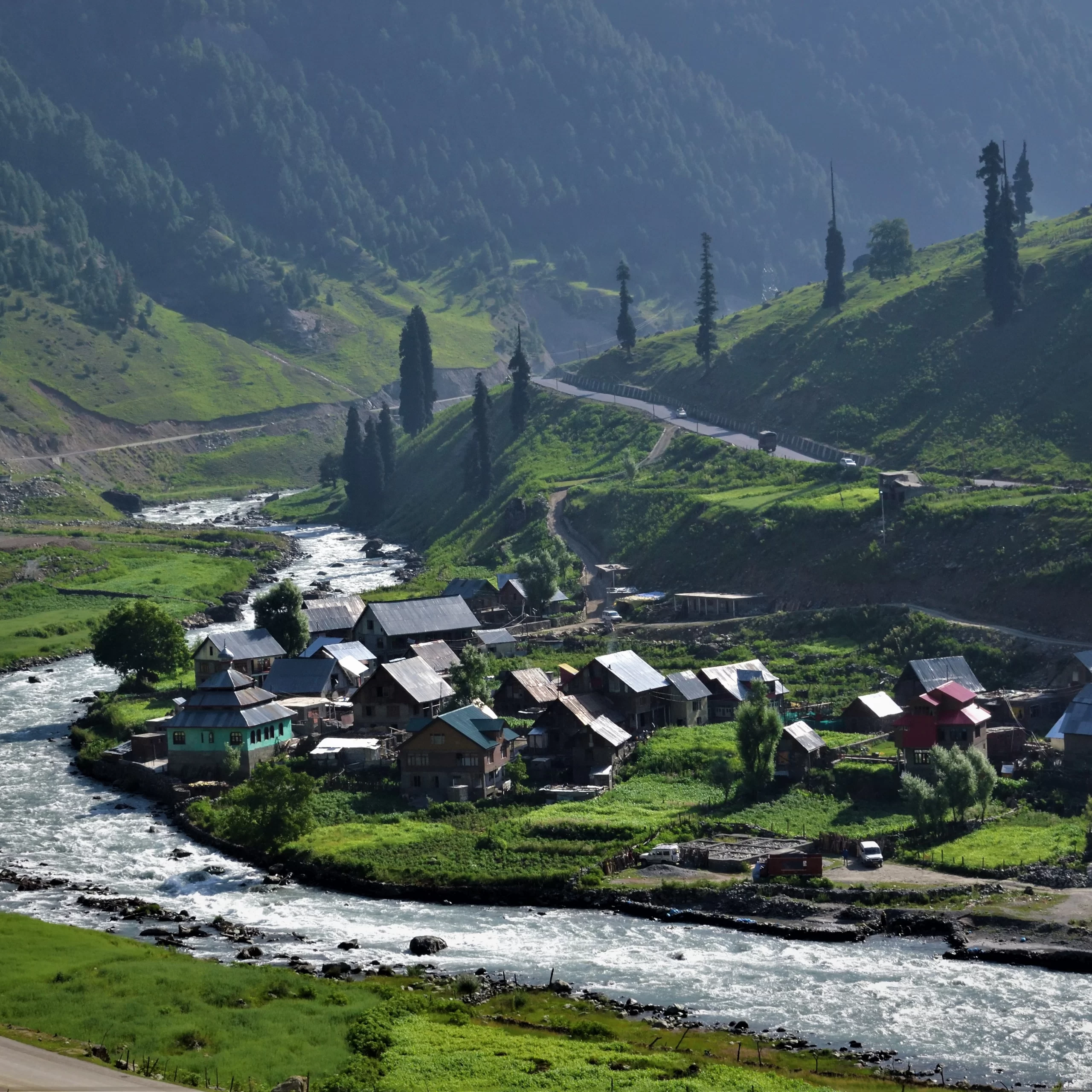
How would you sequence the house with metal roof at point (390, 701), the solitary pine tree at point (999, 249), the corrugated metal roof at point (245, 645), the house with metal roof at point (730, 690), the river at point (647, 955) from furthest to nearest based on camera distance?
the solitary pine tree at point (999, 249)
the corrugated metal roof at point (245, 645)
the house with metal roof at point (730, 690)
the house with metal roof at point (390, 701)
the river at point (647, 955)

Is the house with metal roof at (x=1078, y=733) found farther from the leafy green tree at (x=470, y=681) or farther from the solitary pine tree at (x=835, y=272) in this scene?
the solitary pine tree at (x=835, y=272)

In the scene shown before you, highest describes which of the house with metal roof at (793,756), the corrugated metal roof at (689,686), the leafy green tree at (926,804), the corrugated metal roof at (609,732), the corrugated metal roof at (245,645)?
the corrugated metal roof at (245,645)

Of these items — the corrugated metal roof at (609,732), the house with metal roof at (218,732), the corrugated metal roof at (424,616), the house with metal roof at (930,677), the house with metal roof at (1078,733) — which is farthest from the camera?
the corrugated metal roof at (424,616)

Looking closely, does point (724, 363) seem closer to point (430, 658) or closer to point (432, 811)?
point (430, 658)

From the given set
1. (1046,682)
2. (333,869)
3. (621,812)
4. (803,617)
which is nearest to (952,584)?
(803,617)

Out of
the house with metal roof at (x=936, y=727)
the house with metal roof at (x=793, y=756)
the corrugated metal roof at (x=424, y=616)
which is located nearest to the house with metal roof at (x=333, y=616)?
the corrugated metal roof at (x=424, y=616)

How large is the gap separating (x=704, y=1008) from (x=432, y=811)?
26.6m

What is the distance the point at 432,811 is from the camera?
270 ft

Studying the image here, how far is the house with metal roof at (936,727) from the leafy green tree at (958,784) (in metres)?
6.32

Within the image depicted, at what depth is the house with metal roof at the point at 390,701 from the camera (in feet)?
315

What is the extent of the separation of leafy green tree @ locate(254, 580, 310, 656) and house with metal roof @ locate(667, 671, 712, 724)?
31.3 meters

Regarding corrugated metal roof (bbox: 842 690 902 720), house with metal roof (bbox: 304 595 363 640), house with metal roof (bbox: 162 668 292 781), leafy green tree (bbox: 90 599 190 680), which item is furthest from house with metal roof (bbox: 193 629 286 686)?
corrugated metal roof (bbox: 842 690 902 720)

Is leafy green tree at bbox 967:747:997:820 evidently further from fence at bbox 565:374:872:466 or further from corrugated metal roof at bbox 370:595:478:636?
fence at bbox 565:374:872:466

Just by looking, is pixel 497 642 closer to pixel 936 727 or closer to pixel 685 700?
pixel 685 700
